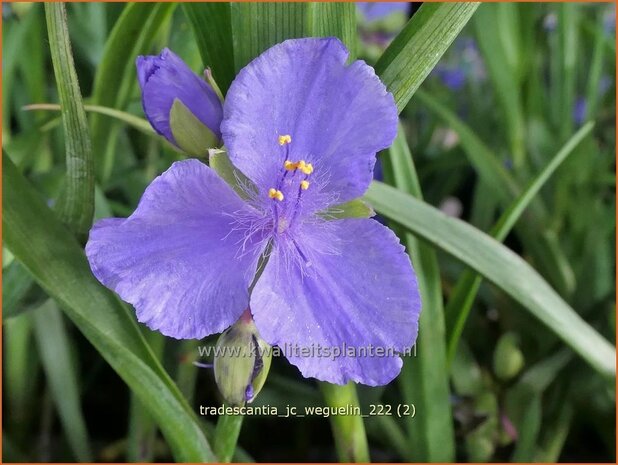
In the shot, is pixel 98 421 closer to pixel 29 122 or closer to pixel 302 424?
pixel 302 424

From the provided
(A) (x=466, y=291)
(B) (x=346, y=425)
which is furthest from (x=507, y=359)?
(B) (x=346, y=425)

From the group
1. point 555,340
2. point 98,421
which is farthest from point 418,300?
point 98,421

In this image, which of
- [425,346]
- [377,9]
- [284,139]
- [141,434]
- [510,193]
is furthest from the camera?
[377,9]

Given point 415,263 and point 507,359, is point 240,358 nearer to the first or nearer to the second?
point 415,263

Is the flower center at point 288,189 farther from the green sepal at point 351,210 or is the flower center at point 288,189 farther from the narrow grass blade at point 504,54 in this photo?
the narrow grass blade at point 504,54

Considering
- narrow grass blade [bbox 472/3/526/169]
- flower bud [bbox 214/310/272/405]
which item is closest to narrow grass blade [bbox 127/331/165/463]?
flower bud [bbox 214/310/272/405]

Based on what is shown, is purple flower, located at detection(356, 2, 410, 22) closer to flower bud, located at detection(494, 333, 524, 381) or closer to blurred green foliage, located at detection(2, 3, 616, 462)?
blurred green foliage, located at detection(2, 3, 616, 462)

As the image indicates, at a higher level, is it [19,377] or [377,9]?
[377,9]
